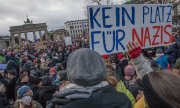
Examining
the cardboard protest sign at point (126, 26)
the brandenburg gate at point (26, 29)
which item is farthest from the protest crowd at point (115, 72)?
the brandenburg gate at point (26, 29)

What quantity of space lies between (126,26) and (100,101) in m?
2.56

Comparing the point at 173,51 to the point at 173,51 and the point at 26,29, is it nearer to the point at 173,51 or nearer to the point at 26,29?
the point at 173,51

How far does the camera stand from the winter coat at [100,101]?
2188 mm

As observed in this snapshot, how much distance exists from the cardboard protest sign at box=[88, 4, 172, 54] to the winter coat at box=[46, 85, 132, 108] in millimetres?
2143

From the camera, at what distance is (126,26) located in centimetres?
466

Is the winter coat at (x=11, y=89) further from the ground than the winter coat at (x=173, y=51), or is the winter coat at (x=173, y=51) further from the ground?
the winter coat at (x=173, y=51)

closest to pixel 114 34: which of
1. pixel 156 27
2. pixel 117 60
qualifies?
pixel 156 27

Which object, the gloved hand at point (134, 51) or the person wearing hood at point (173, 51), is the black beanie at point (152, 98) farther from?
the person wearing hood at point (173, 51)

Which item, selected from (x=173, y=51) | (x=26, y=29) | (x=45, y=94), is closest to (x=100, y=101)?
(x=173, y=51)

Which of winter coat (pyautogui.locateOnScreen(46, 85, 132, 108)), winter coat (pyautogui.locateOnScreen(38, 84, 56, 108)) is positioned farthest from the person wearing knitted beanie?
winter coat (pyautogui.locateOnScreen(38, 84, 56, 108))

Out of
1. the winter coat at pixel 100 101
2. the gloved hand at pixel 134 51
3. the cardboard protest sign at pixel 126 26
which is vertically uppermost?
the cardboard protest sign at pixel 126 26

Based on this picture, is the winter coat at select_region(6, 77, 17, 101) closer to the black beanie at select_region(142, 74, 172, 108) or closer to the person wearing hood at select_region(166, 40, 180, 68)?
the person wearing hood at select_region(166, 40, 180, 68)

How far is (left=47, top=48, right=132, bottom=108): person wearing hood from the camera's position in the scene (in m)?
2.21

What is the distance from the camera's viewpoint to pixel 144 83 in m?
2.17
